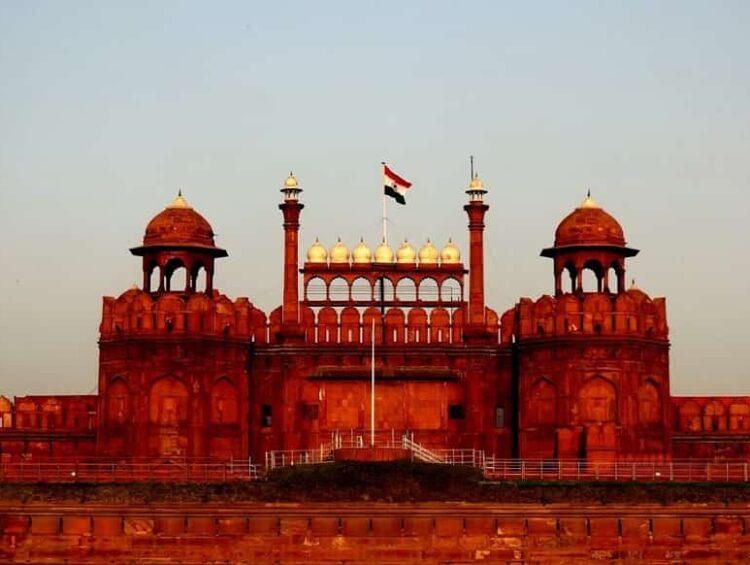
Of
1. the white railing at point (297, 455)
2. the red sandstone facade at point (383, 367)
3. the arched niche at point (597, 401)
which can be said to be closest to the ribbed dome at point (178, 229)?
the red sandstone facade at point (383, 367)

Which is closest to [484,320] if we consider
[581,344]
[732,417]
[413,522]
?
[581,344]

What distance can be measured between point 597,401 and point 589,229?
26.6 feet

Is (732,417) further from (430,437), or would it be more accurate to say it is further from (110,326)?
(110,326)

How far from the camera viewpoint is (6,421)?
236ft

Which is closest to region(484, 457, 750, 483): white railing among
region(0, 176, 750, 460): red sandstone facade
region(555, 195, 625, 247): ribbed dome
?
region(0, 176, 750, 460): red sandstone facade

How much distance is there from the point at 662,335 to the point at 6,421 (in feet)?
96.8

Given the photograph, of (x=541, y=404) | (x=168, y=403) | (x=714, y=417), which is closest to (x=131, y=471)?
(x=168, y=403)

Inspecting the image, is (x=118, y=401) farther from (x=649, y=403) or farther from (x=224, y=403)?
(x=649, y=403)

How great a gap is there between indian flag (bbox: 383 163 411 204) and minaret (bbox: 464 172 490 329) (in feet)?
Answer: 10.2

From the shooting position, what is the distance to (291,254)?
71625 mm

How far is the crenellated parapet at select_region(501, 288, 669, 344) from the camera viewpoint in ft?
224

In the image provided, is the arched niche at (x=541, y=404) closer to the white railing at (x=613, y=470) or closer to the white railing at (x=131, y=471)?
the white railing at (x=613, y=470)

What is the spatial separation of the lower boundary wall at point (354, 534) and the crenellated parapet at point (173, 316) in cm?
1314

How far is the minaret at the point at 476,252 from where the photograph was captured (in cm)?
7138
